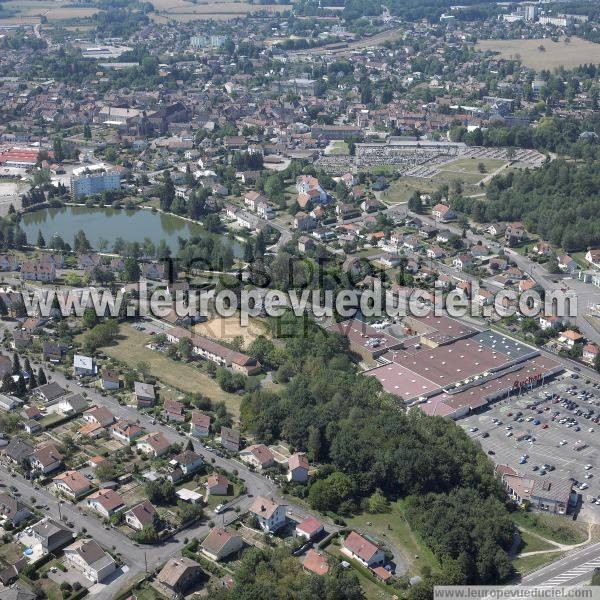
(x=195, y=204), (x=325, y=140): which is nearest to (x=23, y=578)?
(x=195, y=204)


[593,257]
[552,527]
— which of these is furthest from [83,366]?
[593,257]

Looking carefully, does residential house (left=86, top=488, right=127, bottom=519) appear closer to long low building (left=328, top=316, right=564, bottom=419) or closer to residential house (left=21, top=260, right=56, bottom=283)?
long low building (left=328, top=316, right=564, bottom=419)

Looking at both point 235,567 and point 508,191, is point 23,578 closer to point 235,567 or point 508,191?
point 235,567

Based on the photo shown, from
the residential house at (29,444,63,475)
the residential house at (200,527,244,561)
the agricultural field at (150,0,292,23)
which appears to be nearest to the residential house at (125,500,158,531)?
the residential house at (200,527,244,561)

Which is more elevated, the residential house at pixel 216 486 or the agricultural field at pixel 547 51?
the agricultural field at pixel 547 51

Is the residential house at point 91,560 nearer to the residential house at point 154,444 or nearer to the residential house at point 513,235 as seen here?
the residential house at point 154,444

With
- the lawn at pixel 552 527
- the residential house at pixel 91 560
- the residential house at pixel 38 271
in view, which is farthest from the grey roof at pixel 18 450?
the residential house at pixel 38 271
